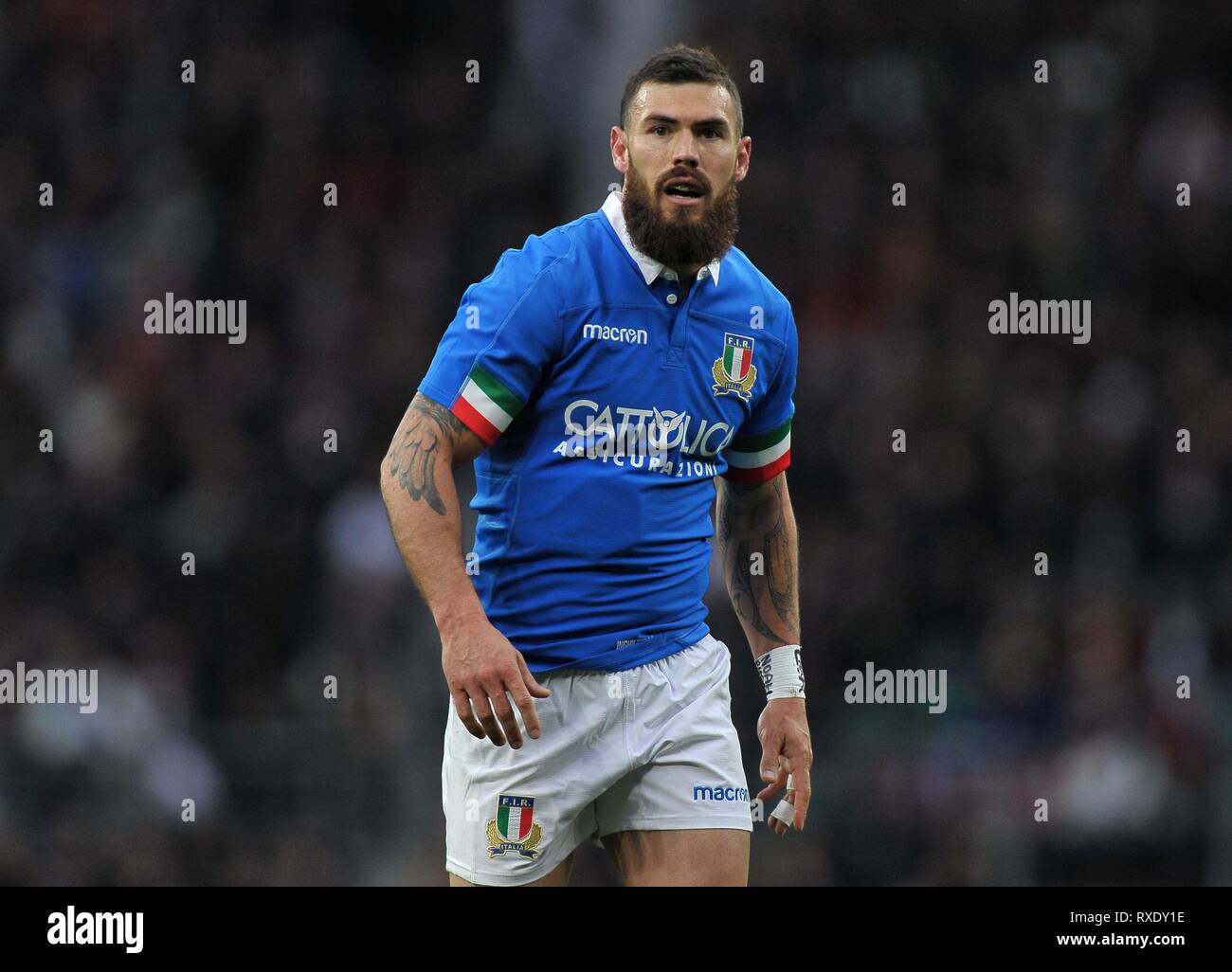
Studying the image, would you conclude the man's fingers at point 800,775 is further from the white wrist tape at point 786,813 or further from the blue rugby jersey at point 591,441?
the blue rugby jersey at point 591,441

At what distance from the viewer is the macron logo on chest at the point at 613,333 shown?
3801 mm

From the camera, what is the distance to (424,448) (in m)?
3.62

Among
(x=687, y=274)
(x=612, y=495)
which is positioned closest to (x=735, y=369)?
(x=687, y=274)

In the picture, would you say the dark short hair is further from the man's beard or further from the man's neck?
the man's neck

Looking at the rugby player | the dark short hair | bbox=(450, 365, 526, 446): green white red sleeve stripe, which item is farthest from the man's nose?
bbox=(450, 365, 526, 446): green white red sleeve stripe

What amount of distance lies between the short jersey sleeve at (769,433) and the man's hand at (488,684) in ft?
3.42

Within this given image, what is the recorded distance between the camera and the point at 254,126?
1001 centimetres

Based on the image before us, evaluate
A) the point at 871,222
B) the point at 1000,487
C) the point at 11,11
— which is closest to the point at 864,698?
the point at 1000,487

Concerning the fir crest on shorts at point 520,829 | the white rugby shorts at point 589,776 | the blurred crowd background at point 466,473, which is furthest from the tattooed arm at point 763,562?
the blurred crowd background at point 466,473

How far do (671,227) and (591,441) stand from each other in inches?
20.3

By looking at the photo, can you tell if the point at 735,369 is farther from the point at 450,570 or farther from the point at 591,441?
the point at 450,570

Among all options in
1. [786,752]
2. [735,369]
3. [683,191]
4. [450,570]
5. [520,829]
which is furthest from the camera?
[786,752]

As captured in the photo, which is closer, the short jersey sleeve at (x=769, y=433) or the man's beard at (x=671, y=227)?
the man's beard at (x=671, y=227)

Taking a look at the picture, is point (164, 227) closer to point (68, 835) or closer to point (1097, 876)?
point (68, 835)
